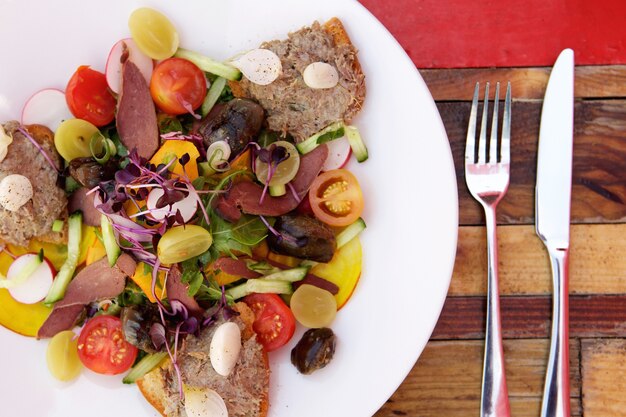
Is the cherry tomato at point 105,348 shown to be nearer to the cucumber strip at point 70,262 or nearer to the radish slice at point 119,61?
the cucumber strip at point 70,262

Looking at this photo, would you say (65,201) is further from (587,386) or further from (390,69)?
(587,386)

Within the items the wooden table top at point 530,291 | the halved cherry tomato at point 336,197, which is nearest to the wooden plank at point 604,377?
the wooden table top at point 530,291

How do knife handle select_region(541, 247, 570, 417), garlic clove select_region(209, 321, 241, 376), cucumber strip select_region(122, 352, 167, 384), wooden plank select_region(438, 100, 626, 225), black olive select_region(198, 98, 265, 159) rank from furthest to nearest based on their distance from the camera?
wooden plank select_region(438, 100, 626, 225)
knife handle select_region(541, 247, 570, 417)
cucumber strip select_region(122, 352, 167, 384)
black olive select_region(198, 98, 265, 159)
garlic clove select_region(209, 321, 241, 376)

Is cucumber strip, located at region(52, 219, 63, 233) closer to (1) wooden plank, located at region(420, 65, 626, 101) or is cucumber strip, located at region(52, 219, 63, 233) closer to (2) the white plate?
(2) the white plate

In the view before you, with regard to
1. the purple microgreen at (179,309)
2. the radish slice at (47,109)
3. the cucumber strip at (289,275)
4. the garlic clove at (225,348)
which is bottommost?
the garlic clove at (225,348)

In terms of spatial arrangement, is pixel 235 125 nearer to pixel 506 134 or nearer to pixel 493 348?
pixel 506 134

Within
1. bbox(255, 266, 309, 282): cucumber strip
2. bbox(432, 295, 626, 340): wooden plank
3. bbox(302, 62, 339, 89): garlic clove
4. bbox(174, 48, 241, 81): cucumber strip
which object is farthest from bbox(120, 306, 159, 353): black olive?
bbox(432, 295, 626, 340): wooden plank
